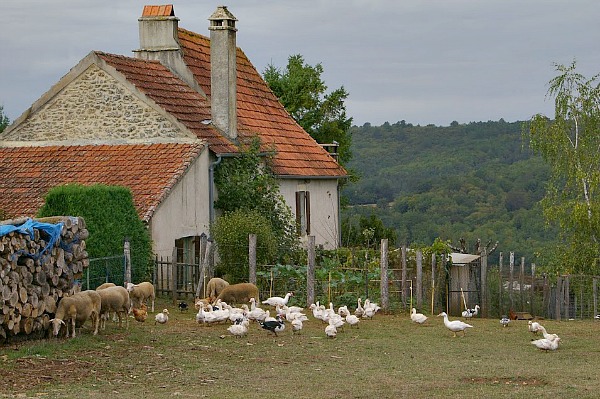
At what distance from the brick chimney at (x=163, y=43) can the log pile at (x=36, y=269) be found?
1610 cm

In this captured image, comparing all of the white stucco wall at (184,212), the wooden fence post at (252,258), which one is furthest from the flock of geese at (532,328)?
the white stucco wall at (184,212)

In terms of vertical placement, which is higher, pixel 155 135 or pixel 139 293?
pixel 155 135

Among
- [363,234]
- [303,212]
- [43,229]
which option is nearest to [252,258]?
[303,212]

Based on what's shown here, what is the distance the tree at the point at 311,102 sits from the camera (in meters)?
48.5

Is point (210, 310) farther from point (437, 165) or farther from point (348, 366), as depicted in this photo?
point (437, 165)

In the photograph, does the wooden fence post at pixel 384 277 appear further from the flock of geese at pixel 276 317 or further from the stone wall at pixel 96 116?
the stone wall at pixel 96 116

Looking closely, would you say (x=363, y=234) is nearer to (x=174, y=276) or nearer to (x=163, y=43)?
(x=163, y=43)

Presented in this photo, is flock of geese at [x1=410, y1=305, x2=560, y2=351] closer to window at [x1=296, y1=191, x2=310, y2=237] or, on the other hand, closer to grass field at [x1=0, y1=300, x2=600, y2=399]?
grass field at [x1=0, y1=300, x2=600, y2=399]

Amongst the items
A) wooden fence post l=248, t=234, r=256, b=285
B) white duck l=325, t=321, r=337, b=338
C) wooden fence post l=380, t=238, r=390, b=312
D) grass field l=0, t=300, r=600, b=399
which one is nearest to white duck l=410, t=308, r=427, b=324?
grass field l=0, t=300, r=600, b=399

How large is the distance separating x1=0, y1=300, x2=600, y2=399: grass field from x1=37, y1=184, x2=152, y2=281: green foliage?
4.57 metres

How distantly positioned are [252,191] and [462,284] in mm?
6774

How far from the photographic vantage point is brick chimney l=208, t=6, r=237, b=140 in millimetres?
34500

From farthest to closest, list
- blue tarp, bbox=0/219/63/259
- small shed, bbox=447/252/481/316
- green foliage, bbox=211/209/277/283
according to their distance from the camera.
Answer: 1. green foliage, bbox=211/209/277/283
2. small shed, bbox=447/252/481/316
3. blue tarp, bbox=0/219/63/259

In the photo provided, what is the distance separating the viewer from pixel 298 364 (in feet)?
60.4
